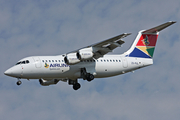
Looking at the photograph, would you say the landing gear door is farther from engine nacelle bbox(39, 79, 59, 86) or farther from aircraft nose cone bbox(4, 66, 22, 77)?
engine nacelle bbox(39, 79, 59, 86)

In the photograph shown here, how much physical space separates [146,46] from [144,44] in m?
0.24

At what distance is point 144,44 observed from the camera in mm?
31609

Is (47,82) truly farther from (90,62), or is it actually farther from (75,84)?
(90,62)

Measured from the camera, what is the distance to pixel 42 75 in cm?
2750

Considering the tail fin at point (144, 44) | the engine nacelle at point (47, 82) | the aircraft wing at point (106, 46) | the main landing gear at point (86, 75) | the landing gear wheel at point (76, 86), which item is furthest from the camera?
the tail fin at point (144, 44)

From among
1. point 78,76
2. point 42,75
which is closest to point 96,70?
point 78,76

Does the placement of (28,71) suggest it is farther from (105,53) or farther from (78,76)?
(105,53)

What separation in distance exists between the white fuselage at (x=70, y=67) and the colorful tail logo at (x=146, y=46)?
58cm

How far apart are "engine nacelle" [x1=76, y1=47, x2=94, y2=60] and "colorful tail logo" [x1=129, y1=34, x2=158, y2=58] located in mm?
4906

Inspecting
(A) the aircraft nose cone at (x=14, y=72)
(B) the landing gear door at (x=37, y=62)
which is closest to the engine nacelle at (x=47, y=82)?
(B) the landing gear door at (x=37, y=62)

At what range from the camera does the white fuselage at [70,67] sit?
2730 centimetres


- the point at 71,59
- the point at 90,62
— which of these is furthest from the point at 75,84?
the point at 71,59

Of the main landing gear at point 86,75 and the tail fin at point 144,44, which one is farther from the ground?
the tail fin at point 144,44

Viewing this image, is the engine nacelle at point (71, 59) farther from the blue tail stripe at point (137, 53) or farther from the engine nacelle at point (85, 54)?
the blue tail stripe at point (137, 53)
